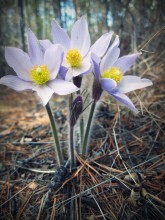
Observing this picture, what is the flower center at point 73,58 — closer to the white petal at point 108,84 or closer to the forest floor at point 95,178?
the white petal at point 108,84

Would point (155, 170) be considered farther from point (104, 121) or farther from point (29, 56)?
point (29, 56)

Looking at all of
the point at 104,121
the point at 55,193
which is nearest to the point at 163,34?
the point at 104,121

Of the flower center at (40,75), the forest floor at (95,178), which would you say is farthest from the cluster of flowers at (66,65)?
the forest floor at (95,178)

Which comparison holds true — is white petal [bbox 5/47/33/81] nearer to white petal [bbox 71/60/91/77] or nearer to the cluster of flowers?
the cluster of flowers

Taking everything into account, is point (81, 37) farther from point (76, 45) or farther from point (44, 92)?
point (44, 92)

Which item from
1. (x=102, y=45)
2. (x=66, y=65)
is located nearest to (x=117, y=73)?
(x=102, y=45)

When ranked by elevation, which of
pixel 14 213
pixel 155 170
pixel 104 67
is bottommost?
pixel 14 213
